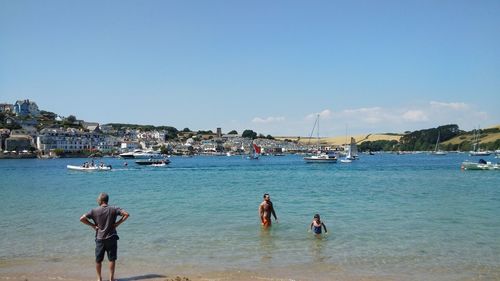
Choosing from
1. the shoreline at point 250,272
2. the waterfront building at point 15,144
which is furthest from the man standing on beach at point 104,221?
the waterfront building at point 15,144

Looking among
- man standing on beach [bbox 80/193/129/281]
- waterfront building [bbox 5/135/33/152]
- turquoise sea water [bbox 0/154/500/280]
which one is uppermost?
waterfront building [bbox 5/135/33/152]

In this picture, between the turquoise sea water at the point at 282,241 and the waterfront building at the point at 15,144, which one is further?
the waterfront building at the point at 15,144

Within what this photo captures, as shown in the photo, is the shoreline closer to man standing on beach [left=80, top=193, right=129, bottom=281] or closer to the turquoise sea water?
the turquoise sea water

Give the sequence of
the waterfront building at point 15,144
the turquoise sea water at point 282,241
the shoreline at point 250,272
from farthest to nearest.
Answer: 1. the waterfront building at point 15,144
2. the turquoise sea water at point 282,241
3. the shoreline at point 250,272

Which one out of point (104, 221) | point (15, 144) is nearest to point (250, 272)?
point (104, 221)

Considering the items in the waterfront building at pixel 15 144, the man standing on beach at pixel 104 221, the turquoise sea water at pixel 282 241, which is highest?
the waterfront building at pixel 15 144

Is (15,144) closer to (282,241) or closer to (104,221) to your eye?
(282,241)

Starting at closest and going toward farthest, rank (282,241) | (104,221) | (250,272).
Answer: (104,221), (250,272), (282,241)

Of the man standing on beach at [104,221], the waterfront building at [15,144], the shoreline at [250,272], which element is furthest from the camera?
the waterfront building at [15,144]

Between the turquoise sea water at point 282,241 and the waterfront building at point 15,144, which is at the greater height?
the waterfront building at point 15,144

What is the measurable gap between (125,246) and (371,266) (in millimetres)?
8271

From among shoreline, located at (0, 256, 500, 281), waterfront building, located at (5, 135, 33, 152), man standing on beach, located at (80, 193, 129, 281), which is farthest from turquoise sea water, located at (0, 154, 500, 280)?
waterfront building, located at (5, 135, 33, 152)

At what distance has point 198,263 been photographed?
46.5 feet

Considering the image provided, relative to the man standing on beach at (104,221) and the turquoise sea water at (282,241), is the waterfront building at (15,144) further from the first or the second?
the man standing on beach at (104,221)
